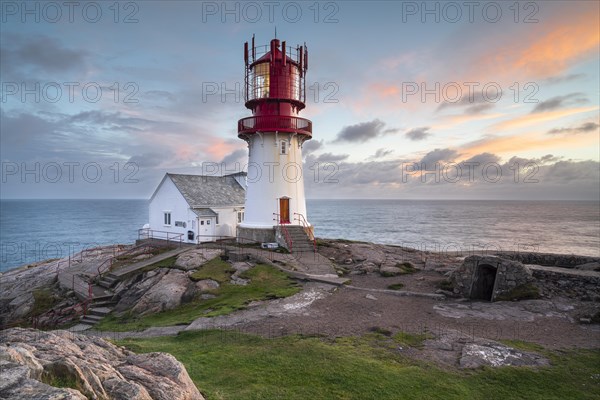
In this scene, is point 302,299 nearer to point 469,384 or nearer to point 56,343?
point 469,384

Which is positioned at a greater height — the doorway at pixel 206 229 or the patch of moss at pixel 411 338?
the doorway at pixel 206 229

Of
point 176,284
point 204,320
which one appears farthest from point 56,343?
point 176,284

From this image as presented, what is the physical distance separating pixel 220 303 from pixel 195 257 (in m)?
7.73

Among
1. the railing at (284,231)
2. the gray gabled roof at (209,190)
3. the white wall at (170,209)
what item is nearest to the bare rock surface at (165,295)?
the railing at (284,231)

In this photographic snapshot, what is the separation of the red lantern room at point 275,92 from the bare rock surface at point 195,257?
10.3 metres

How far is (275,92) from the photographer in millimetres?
27891

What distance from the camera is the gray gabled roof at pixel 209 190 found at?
31984mm

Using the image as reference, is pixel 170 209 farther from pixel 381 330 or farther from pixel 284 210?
pixel 381 330

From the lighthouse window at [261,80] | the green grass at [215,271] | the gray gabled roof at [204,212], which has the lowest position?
the green grass at [215,271]

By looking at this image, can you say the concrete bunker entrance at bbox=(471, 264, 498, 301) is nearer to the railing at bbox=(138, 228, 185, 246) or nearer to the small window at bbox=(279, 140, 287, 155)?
the small window at bbox=(279, 140, 287, 155)

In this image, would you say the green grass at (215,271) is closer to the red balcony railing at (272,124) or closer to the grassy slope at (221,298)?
the grassy slope at (221,298)

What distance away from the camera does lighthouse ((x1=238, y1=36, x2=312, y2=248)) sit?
28.0m

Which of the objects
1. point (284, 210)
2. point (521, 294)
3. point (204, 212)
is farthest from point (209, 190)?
point (521, 294)

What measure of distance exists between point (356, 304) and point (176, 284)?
1046 centimetres
